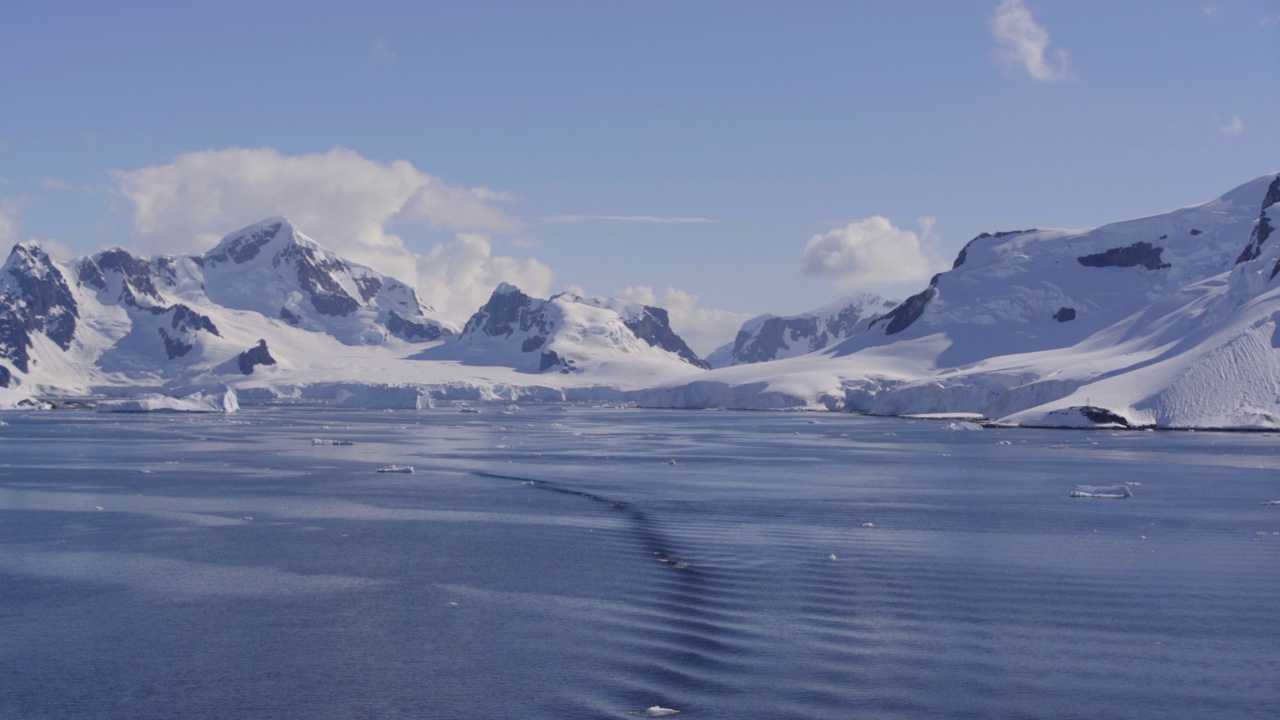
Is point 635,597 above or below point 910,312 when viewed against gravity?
below

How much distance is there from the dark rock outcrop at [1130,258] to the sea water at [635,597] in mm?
142247

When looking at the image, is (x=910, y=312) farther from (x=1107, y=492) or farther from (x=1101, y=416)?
(x=1107, y=492)

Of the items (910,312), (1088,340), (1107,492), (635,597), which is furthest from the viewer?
(910,312)

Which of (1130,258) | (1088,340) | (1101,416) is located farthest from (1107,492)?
(1130,258)

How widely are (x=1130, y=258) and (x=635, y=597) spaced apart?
589 feet

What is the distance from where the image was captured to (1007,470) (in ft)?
194

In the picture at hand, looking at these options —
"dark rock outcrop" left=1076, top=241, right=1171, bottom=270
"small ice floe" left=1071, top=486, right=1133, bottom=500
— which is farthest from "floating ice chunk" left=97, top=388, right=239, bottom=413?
"dark rock outcrop" left=1076, top=241, right=1171, bottom=270

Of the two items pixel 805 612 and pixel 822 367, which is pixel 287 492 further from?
pixel 822 367

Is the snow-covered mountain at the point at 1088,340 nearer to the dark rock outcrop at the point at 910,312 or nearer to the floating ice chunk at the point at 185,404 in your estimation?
the dark rock outcrop at the point at 910,312

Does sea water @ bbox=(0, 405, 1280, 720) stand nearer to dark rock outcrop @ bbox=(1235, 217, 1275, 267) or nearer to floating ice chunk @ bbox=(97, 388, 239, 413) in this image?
floating ice chunk @ bbox=(97, 388, 239, 413)

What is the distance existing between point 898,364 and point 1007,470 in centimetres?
11603

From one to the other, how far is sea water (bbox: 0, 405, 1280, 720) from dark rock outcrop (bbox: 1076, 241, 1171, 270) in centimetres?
14225

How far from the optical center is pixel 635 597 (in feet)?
81.0

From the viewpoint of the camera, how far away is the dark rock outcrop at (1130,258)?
7180 inches
